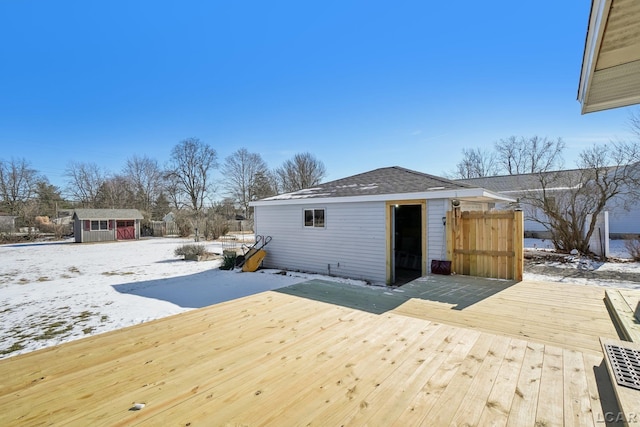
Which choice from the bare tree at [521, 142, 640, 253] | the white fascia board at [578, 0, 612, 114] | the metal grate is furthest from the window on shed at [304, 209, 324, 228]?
the bare tree at [521, 142, 640, 253]

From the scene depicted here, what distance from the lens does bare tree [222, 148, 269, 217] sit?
33.1 m

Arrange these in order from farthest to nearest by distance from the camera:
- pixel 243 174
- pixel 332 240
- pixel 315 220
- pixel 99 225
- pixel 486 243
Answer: pixel 243 174 < pixel 99 225 < pixel 315 220 < pixel 332 240 < pixel 486 243

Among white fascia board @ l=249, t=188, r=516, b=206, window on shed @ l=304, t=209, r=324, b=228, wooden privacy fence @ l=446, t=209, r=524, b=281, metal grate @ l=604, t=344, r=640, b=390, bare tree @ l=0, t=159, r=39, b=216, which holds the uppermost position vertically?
bare tree @ l=0, t=159, r=39, b=216

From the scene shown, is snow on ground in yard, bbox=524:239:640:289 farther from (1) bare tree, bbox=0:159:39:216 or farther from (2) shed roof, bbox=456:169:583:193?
(1) bare tree, bbox=0:159:39:216

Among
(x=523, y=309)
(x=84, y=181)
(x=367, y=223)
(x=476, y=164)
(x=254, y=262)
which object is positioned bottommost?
(x=254, y=262)

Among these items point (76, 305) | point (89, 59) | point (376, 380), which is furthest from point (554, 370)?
point (89, 59)

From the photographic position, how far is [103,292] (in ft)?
24.5

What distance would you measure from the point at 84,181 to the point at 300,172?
77.1 feet

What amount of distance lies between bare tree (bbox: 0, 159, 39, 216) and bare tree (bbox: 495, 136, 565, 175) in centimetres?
4114

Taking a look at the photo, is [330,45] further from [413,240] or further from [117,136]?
[117,136]

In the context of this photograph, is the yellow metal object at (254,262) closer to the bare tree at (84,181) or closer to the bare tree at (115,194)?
the bare tree at (115,194)

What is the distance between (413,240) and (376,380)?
27.3 ft

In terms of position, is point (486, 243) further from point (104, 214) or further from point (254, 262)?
point (104, 214)

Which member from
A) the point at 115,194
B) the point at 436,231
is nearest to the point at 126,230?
the point at 115,194
